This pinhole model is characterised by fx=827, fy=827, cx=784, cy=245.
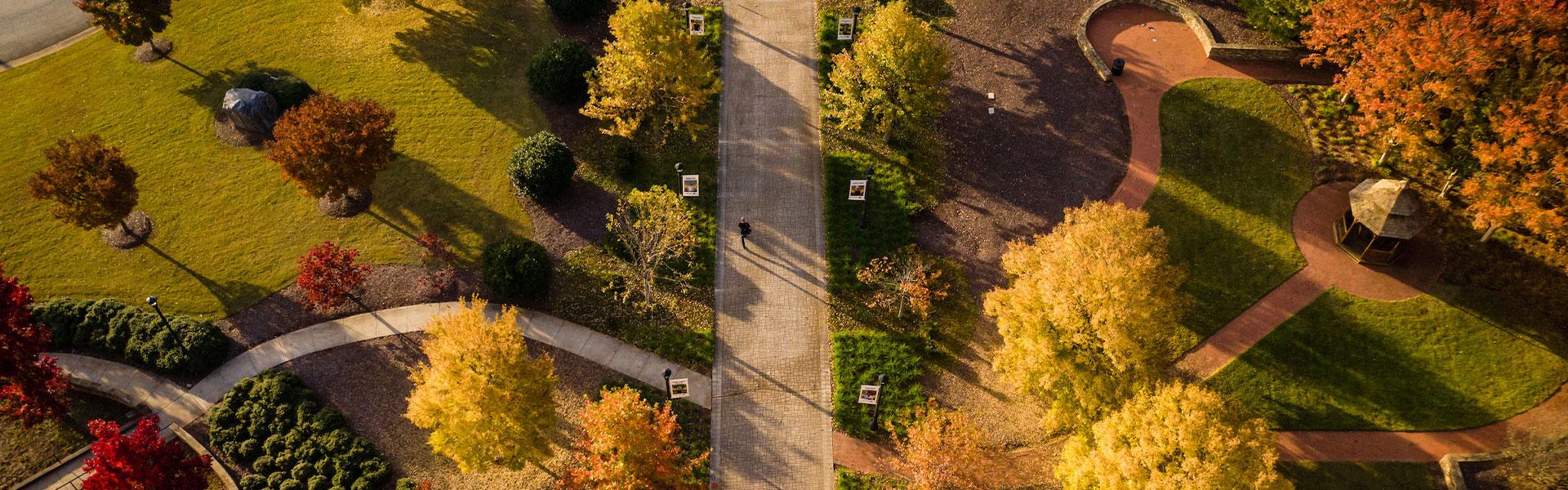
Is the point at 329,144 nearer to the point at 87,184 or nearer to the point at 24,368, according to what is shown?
the point at 87,184

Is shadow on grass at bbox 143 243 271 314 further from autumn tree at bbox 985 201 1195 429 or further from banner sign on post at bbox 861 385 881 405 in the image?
autumn tree at bbox 985 201 1195 429

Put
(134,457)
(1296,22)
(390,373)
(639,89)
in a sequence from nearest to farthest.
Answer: (134,457) < (390,373) < (639,89) < (1296,22)

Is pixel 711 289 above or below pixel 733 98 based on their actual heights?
below

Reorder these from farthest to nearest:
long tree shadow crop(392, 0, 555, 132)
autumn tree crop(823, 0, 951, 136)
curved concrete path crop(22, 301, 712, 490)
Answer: long tree shadow crop(392, 0, 555, 132) → autumn tree crop(823, 0, 951, 136) → curved concrete path crop(22, 301, 712, 490)

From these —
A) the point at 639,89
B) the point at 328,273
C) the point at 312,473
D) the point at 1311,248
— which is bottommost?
the point at 312,473

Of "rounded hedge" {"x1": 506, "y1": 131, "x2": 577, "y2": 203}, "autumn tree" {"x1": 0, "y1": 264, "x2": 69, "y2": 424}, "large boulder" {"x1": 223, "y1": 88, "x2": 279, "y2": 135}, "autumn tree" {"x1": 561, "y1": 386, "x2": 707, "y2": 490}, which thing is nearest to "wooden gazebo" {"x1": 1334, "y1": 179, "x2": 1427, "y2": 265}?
"autumn tree" {"x1": 561, "y1": 386, "x2": 707, "y2": 490}

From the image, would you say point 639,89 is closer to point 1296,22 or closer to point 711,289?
point 711,289

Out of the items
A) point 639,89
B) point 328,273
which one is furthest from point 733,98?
point 328,273

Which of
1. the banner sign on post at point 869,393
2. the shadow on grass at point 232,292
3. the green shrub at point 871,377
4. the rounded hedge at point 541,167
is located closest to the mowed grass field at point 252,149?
the shadow on grass at point 232,292
